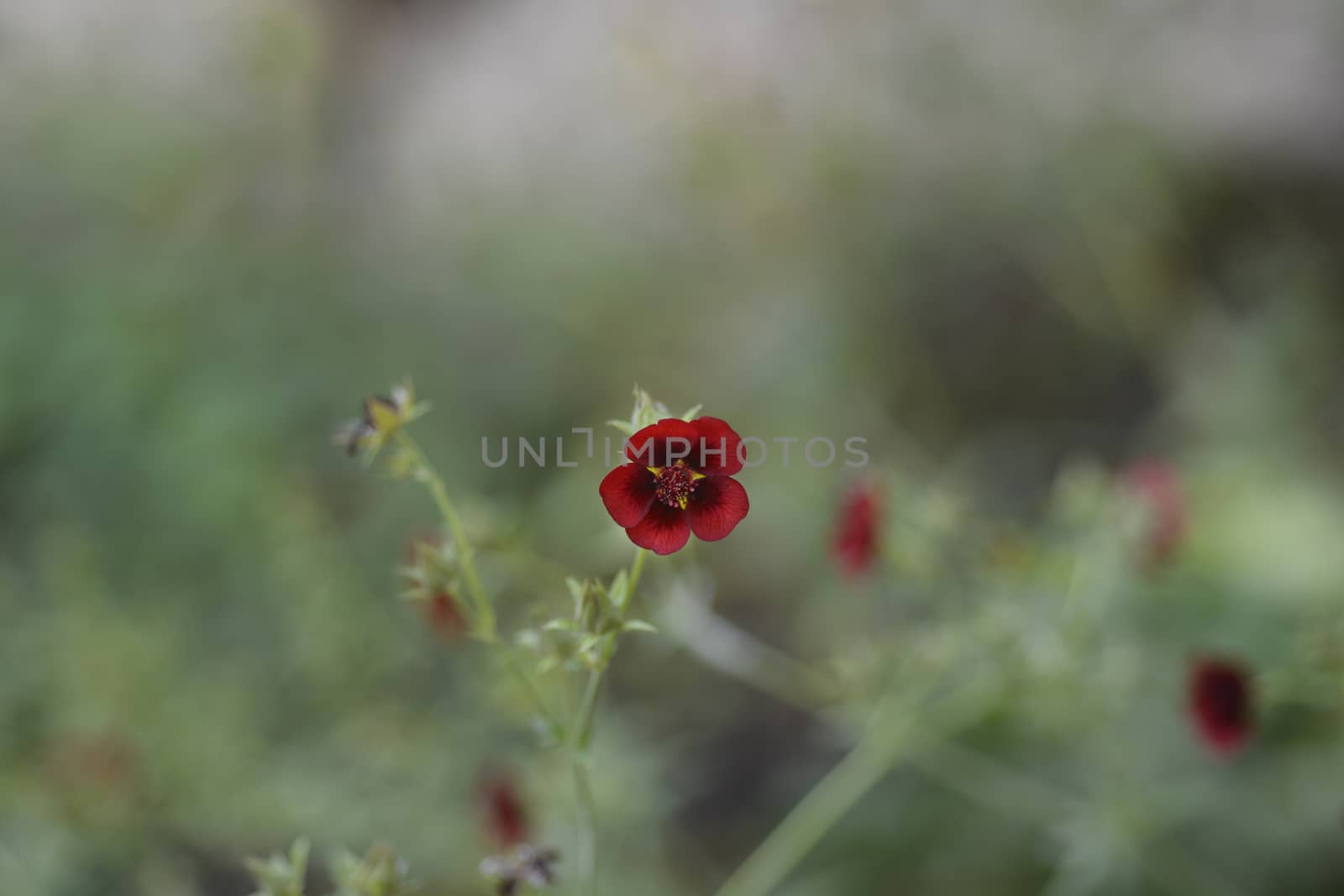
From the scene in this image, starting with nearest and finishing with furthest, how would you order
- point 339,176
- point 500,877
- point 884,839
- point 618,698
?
point 500,877, point 884,839, point 618,698, point 339,176

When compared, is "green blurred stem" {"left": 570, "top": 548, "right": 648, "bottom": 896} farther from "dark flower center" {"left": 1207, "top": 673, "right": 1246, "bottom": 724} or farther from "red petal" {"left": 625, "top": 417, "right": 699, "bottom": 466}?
"dark flower center" {"left": 1207, "top": 673, "right": 1246, "bottom": 724}

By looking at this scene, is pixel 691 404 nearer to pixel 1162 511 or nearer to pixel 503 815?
pixel 1162 511

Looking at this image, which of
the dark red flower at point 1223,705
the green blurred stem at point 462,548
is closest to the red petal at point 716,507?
the green blurred stem at point 462,548

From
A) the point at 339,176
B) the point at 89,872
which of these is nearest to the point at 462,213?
the point at 339,176

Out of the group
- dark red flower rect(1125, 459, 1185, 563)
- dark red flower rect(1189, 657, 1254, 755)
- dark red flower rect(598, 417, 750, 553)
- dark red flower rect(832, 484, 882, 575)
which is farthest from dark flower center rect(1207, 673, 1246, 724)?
dark red flower rect(598, 417, 750, 553)

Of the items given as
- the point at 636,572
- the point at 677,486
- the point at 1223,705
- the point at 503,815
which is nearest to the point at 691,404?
the point at 503,815

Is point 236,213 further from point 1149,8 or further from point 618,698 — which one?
point 1149,8

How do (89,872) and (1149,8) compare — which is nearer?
(89,872)

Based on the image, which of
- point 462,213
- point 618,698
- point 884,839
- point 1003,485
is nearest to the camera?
point 884,839
